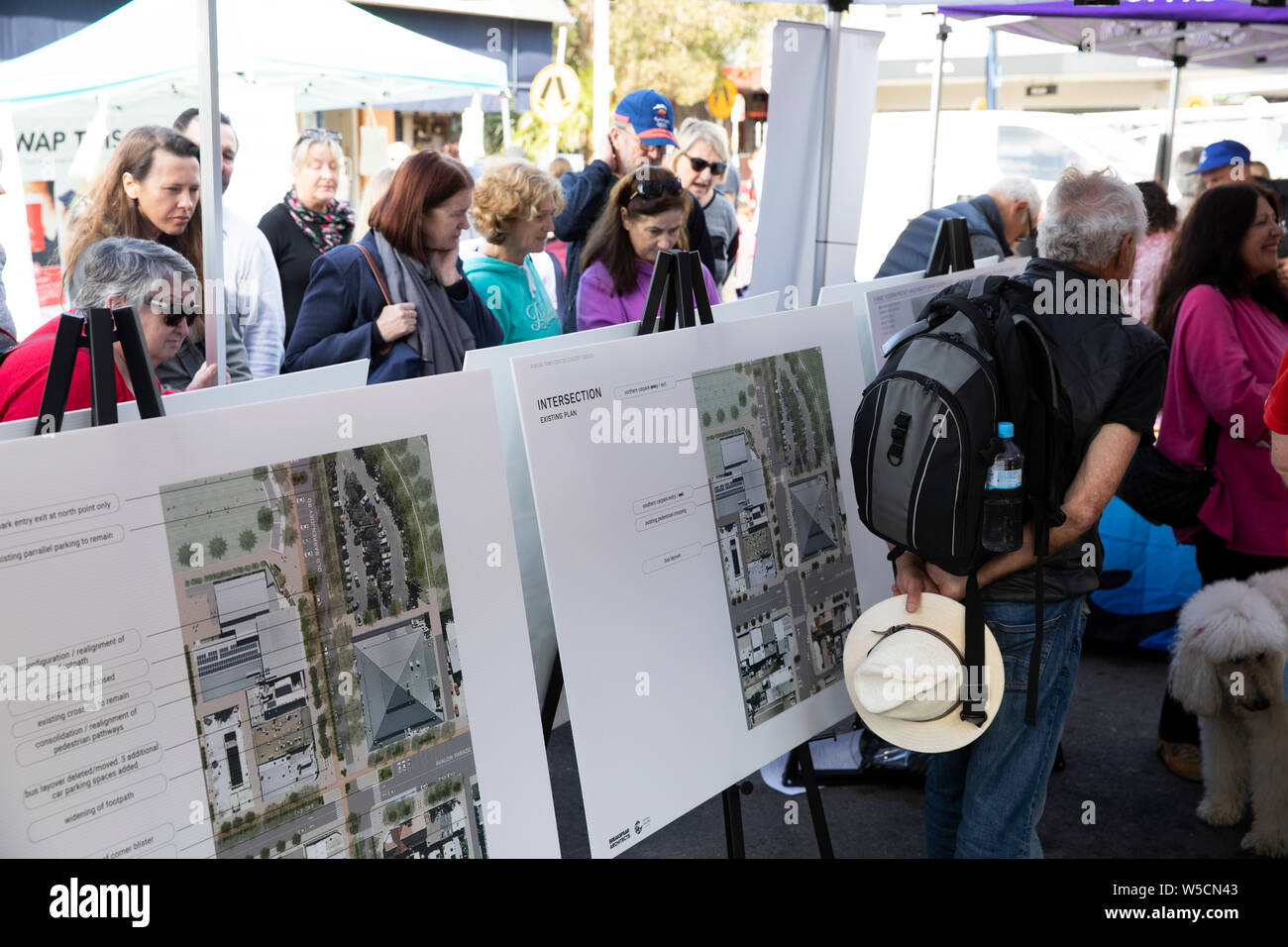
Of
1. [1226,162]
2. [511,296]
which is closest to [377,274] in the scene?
[511,296]

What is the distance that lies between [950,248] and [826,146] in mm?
626

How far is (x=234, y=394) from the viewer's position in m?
1.59

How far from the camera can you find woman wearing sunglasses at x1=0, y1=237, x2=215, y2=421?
1.77 m

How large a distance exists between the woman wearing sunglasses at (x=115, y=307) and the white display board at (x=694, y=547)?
0.74 metres

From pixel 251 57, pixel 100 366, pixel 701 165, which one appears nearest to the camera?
pixel 100 366

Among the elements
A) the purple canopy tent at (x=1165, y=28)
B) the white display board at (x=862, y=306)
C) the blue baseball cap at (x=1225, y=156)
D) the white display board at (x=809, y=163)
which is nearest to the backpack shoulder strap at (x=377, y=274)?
the white display board at (x=862, y=306)

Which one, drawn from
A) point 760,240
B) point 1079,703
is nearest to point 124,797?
point 760,240

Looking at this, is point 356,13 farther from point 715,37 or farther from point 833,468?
point 715,37

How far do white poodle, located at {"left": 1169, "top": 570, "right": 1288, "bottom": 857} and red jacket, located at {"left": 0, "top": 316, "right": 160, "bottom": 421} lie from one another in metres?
2.84

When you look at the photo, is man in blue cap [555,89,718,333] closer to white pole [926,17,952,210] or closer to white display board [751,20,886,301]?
white display board [751,20,886,301]

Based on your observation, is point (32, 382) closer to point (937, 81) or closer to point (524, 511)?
point (524, 511)

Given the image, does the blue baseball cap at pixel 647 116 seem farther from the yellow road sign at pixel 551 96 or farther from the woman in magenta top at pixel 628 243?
the yellow road sign at pixel 551 96

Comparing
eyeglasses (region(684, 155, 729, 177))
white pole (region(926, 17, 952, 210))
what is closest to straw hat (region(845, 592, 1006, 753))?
eyeglasses (region(684, 155, 729, 177))
